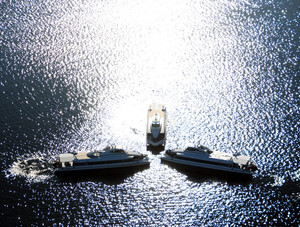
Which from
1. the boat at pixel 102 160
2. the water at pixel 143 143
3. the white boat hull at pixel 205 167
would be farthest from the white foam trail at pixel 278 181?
the boat at pixel 102 160

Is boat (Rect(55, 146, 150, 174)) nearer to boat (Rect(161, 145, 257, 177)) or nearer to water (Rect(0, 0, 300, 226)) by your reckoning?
water (Rect(0, 0, 300, 226))

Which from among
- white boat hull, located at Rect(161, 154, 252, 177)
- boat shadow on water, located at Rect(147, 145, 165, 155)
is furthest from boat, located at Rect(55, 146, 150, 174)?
white boat hull, located at Rect(161, 154, 252, 177)

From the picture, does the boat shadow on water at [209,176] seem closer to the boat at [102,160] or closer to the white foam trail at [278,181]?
the white foam trail at [278,181]

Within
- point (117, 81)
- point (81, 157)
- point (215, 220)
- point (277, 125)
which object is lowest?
point (215, 220)

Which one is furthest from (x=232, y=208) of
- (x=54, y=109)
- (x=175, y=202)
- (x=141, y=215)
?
(x=54, y=109)

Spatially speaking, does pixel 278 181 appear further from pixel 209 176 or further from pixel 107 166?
pixel 107 166

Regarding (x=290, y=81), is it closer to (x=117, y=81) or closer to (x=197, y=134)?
(x=197, y=134)
